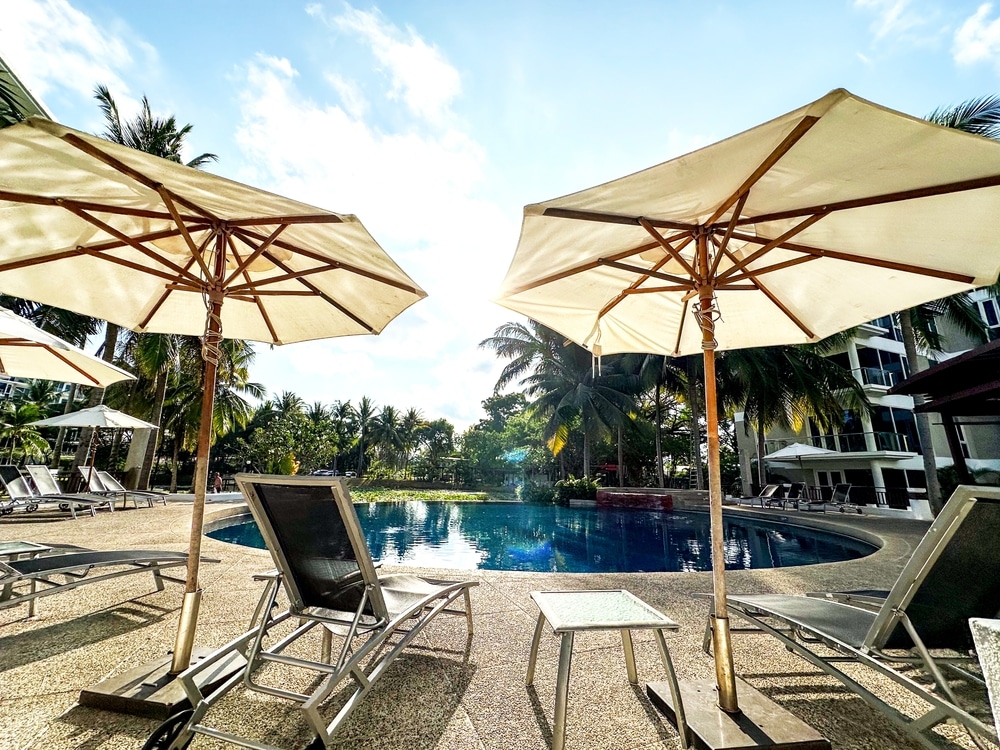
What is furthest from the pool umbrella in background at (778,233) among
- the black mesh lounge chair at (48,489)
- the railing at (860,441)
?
the railing at (860,441)

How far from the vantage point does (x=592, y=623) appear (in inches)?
65.3

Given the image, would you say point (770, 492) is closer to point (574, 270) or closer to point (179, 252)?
point (574, 270)

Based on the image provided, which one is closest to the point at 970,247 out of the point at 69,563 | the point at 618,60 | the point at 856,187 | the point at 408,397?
the point at 856,187

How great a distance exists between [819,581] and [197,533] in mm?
5245

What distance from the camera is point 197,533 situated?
2.08 metres

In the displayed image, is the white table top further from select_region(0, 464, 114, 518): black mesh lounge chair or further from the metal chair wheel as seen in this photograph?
select_region(0, 464, 114, 518): black mesh lounge chair

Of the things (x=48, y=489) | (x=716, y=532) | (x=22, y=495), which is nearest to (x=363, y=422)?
(x=48, y=489)

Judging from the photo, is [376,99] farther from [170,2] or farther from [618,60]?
[618,60]

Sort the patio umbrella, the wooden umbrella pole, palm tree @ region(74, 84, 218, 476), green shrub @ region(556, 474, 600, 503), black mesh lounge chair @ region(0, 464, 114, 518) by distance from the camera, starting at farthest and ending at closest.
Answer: green shrub @ region(556, 474, 600, 503) → palm tree @ region(74, 84, 218, 476) → black mesh lounge chair @ region(0, 464, 114, 518) → the patio umbrella → the wooden umbrella pole

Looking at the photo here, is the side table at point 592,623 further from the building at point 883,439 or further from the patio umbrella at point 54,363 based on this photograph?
the building at point 883,439

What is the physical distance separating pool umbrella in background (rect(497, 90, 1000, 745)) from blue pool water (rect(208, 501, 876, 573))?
5419mm

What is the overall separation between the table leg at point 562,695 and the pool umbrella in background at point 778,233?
0.61m

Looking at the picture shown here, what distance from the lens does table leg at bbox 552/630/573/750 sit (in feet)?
4.83

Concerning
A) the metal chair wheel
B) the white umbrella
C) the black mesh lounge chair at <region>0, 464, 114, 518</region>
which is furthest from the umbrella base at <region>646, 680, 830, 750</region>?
the white umbrella
